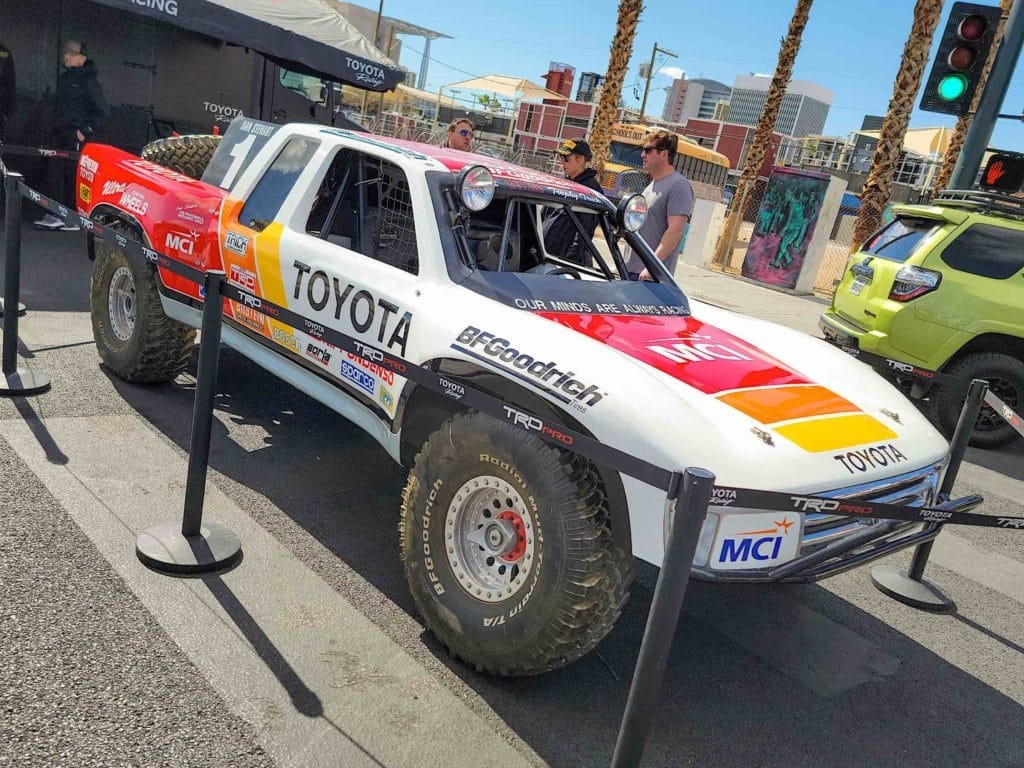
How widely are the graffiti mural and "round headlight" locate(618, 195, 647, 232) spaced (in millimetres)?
12705

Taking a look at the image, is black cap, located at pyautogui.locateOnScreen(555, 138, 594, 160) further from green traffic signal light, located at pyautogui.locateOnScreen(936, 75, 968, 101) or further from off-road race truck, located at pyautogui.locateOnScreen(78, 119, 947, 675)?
green traffic signal light, located at pyautogui.locateOnScreen(936, 75, 968, 101)

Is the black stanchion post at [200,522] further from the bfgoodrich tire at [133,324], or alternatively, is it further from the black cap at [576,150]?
the black cap at [576,150]

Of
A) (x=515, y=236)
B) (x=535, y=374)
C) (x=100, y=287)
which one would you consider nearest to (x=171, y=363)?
(x=100, y=287)

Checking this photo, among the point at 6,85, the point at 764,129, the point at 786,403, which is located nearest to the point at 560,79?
the point at 764,129

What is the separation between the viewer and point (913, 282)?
7094 millimetres

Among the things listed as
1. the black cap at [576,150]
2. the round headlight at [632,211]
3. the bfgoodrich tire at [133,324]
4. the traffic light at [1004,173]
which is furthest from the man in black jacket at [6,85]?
the traffic light at [1004,173]

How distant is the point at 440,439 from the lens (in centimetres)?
307

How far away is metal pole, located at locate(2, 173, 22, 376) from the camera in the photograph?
15.1 feet

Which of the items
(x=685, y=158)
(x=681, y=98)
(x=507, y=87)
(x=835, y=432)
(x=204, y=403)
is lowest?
(x=204, y=403)

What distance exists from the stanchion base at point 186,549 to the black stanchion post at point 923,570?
10.3ft

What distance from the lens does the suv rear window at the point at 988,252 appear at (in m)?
7.02

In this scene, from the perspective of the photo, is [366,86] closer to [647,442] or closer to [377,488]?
[377,488]

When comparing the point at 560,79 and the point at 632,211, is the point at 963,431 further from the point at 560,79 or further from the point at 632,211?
the point at 560,79

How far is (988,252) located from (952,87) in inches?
79.6
